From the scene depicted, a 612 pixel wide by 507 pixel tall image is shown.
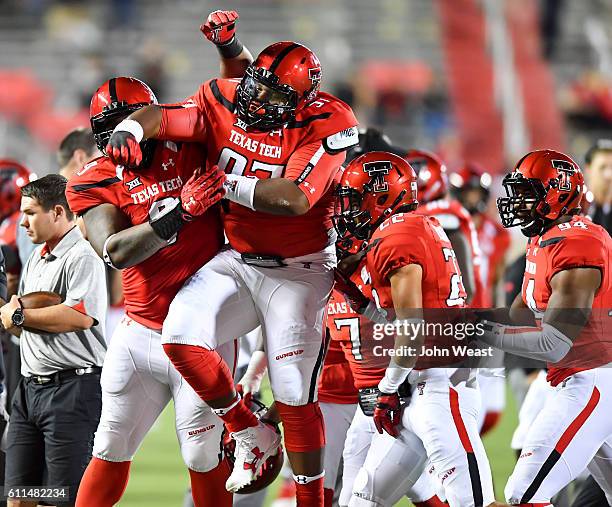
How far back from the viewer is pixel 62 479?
193 inches

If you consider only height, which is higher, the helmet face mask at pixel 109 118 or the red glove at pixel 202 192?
the helmet face mask at pixel 109 118

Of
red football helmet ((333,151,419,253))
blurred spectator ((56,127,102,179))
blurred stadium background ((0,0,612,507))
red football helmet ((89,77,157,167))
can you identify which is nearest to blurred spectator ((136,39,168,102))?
blurred stadium background ((0,0,612,507))

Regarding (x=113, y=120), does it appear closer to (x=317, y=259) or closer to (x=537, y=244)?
(x=317, y=259)

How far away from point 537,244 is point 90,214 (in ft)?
6.05

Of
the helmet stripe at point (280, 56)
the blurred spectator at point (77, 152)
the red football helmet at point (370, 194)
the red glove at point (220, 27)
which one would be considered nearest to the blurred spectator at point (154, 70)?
the blurred spectator at point (77, 152)

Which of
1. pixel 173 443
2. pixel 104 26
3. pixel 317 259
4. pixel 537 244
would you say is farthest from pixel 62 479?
pixel 104 26

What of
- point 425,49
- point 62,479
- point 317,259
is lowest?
point 62,479

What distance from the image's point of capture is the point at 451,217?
20.5ft

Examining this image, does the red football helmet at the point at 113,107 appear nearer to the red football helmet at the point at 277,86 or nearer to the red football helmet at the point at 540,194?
the red football helmet at the point at 277,86

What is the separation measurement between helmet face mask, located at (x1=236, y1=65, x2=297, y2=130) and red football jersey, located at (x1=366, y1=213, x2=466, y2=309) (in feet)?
2.06

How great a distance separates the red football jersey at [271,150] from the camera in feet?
14.7

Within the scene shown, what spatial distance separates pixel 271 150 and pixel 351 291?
29.0 inches

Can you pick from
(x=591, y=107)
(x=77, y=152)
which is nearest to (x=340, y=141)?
(x=77, y=152)

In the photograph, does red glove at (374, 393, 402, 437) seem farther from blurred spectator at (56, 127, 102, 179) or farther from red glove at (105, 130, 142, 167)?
blurred spectator at (56, 127, 102, 179)
